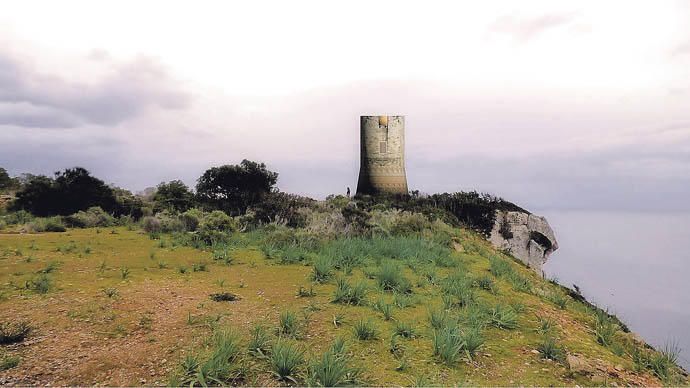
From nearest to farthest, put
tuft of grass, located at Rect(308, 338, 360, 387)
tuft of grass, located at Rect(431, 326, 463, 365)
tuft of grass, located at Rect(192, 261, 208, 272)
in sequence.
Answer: tuft of grass, located at Rect(308, 338, 360, 387) < tuft of grass, located at Rect(431, 326, 463, 365) < tuft of grass, located at Rect(192, 261, 208, 272)

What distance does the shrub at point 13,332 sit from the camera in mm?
6207

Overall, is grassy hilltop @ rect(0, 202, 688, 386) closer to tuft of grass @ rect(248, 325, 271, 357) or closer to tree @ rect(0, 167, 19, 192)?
tuft of grass @ rect(248, 325, 271, 357)

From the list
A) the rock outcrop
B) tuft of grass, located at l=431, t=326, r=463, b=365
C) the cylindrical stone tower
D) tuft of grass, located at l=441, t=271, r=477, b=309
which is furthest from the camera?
the cylindrical stone tower

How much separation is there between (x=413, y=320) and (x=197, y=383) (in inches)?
137

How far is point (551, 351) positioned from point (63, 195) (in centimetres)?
2386

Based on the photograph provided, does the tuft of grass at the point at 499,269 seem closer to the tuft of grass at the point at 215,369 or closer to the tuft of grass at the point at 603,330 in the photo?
the tuft of grass at the point at 603,330

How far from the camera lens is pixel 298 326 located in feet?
21.3

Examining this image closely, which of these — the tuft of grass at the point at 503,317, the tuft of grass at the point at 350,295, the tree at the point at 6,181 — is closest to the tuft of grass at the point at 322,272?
the tuft of grass at the point at 350,295

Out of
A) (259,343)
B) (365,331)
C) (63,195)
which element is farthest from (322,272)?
(63,195)

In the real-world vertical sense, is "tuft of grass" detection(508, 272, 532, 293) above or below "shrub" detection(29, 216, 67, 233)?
below

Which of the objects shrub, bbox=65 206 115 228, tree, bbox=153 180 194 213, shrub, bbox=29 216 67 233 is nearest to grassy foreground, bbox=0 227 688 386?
shrub, bbox=29 216 67 233

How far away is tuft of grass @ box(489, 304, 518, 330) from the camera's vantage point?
738 cm

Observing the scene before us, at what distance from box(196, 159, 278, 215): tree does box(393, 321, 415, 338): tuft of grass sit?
17727mm

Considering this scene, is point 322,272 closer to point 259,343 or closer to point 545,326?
point 259,343
